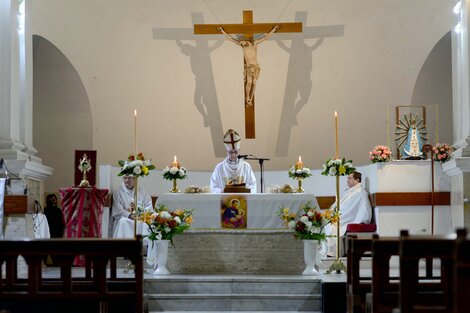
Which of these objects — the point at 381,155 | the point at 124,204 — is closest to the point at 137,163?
the point at 124,204

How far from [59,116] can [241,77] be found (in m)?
3.18

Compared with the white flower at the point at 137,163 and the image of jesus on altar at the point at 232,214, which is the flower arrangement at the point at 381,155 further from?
the white flower at the point at 137,163

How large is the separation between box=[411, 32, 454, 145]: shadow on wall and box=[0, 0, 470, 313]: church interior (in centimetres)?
2

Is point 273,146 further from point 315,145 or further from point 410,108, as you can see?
point 410,108

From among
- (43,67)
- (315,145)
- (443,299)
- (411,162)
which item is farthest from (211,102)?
(443,299)

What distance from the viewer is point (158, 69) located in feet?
46.5

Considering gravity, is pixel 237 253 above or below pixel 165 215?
below

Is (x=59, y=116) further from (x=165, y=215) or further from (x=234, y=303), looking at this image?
(x=234, y=303)

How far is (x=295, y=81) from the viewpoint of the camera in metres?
14.3

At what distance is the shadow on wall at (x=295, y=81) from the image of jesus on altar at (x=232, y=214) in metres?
3.92

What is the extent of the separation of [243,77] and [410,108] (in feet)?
9.37

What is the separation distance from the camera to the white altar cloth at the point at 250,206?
10.4 m

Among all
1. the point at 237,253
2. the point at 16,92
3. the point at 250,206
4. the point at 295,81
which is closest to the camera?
the point at 237,253

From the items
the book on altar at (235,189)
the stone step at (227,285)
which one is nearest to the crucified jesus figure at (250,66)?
the book on altar at (235,189)
